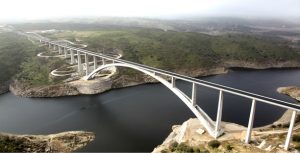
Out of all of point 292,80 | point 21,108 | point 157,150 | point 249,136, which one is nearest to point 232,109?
point 249,136

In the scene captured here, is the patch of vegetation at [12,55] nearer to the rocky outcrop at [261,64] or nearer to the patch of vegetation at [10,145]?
the patch of vegetation at [10,145]

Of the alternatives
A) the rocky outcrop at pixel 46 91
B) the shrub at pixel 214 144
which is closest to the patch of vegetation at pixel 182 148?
the shrub at pixel 214 144

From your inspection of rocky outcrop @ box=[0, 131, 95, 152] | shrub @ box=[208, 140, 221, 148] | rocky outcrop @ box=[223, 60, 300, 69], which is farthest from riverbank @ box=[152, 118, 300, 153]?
rocky outcrop @ box=[223, 60, 300, 69]

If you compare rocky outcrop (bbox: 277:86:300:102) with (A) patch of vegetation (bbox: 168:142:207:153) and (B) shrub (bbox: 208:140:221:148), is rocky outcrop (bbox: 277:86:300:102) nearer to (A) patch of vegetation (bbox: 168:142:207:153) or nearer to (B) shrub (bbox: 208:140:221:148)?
(B) shrub (bbox: 208:140:221:148)

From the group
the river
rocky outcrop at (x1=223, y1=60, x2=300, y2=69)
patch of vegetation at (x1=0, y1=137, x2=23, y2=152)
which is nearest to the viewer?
patch of vegetation at (x1=0, y1=137, x2=23, y2=152)

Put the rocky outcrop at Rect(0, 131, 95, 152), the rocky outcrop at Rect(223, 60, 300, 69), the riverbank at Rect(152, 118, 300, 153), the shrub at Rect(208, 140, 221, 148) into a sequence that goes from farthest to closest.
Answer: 1. the rocky outcrop at Rect(223, 60, 300, 69)
2. the rocky outcrop at Rect(0, 131, 95, 152)
3. the shrub at Rect(208, 140, 221, 148)
4. the riverbank at Rect(152, 118, 300, 153)

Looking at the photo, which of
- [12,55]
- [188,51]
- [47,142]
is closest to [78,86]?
[47,142]
